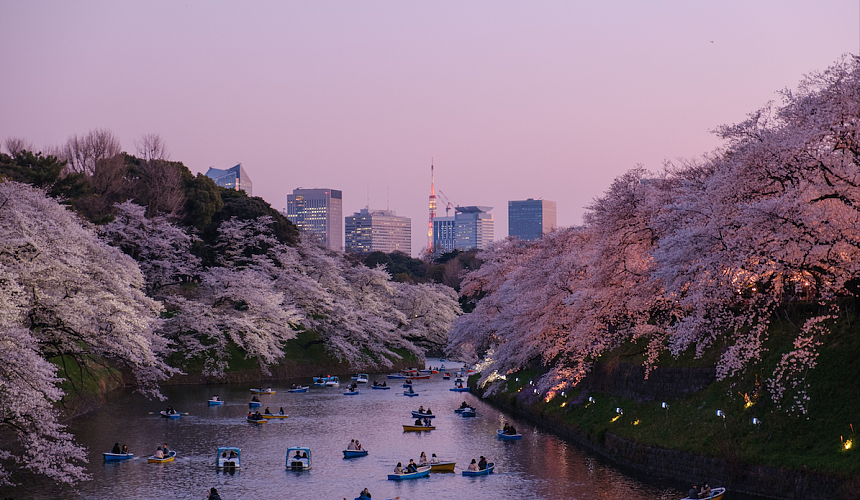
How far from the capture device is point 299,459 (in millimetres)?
36750

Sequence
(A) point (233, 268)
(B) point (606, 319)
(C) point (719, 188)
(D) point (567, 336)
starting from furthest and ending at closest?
(A) point (233, 268)
(D) point (567, 336)
(B) point (606, 319)
(C) point (719, 188)

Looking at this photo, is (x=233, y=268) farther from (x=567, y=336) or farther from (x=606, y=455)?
(x=606, y=455)

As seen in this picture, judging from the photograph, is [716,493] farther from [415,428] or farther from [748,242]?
[415,428]

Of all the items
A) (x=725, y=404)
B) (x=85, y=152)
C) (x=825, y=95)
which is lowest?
(x=725, y=404)

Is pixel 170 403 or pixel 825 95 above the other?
pixel 825 95

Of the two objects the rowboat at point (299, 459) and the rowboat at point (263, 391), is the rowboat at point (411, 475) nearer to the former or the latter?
the rowboat at point (299, 459)

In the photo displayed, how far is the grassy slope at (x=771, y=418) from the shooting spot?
2540 centimetres

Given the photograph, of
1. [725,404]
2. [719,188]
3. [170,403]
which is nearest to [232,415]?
[170,403]

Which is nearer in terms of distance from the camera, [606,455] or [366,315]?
[606,455]

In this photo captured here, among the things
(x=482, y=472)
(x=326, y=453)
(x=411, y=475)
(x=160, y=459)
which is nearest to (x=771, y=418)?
(x=482, y=472)

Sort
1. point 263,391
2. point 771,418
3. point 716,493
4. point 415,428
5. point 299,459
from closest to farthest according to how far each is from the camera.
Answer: point 716,493 → point 771,418 → point 299,459 → point 415,428 → point 263,391

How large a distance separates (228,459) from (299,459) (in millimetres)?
3329

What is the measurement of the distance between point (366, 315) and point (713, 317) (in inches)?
2446

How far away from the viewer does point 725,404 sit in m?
31.0
